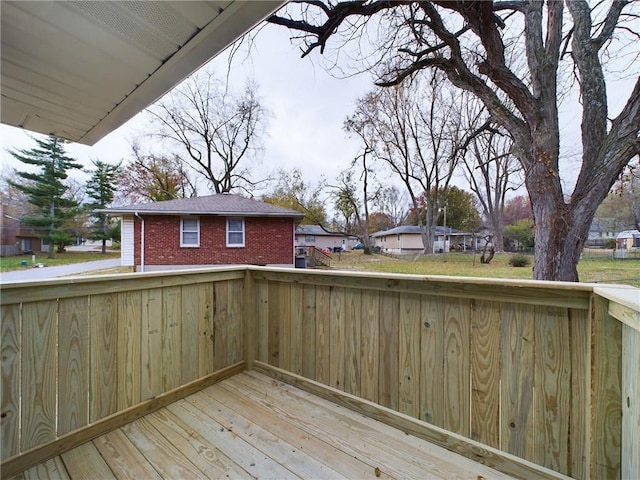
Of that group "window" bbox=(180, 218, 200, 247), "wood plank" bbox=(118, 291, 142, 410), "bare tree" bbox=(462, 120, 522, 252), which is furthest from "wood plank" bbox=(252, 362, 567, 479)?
"bare tree" bbox=(462, 120, 522, 252)

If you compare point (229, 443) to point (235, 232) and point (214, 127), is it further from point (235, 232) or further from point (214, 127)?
point (214, 127)

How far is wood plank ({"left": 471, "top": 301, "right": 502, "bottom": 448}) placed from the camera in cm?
148

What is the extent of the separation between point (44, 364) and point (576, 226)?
7.54 meters

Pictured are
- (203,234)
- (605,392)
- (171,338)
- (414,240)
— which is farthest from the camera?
(414,240)

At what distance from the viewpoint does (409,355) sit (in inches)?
68.9

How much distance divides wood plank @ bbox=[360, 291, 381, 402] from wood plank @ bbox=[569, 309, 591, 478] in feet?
3.17

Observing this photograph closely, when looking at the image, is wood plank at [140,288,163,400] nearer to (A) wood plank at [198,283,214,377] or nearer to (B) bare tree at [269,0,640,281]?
(A) wood plank at [198,283,214,377]

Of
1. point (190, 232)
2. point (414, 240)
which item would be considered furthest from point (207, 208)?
point (414, 240)

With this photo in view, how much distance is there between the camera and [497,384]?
4.84ft

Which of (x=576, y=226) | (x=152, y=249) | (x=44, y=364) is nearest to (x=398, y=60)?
(x=576, y=226)

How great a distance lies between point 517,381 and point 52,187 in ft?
56.1

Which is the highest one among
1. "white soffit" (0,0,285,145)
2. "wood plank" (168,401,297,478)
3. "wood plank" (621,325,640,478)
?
"white soffit" (0,0,285,145)

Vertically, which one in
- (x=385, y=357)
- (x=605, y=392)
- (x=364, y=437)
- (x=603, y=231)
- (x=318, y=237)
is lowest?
(x=364, y=437)

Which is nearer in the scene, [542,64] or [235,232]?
[542,64]
